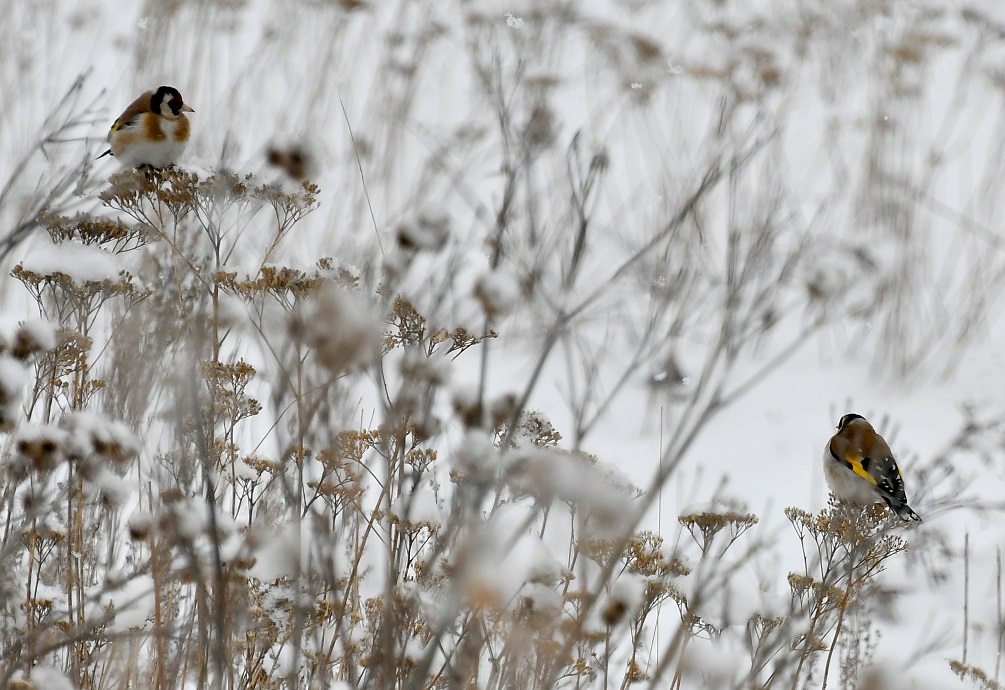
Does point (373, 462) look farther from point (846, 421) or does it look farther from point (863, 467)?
point (846, 421)

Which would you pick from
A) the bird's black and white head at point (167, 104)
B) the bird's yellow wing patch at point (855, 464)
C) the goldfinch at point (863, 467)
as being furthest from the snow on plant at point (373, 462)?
the bird's yellow wing patch at point (855, 464)

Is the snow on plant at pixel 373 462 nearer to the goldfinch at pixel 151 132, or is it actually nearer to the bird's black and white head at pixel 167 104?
the goldfinch at pixel 151 132

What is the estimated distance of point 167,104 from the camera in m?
3.07

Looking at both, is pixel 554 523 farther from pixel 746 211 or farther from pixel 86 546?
pixel 746 211

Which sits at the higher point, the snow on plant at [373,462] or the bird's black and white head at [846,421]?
the bird's black and white head at [846,421]

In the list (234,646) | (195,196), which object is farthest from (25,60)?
(234,646)

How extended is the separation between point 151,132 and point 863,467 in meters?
2.15

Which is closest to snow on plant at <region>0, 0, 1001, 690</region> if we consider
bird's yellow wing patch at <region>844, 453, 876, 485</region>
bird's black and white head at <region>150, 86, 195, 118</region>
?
bird's black and white head at <region>150, 86, 195, 118</region>

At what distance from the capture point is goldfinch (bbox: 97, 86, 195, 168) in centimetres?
258

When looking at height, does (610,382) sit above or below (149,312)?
above

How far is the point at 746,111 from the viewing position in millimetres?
8328

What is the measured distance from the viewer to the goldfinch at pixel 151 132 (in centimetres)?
258

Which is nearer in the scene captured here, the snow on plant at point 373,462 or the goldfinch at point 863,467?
the snow on plant at point 373,462

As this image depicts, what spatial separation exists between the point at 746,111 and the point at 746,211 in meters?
3.21
